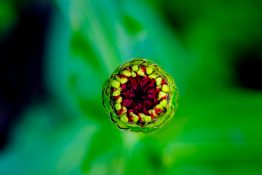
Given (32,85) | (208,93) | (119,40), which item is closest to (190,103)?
(208,93)

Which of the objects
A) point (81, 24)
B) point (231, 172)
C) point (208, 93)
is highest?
point (81, 24)

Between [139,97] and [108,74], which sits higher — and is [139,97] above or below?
below

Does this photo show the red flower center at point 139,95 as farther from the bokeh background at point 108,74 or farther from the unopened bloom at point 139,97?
the bokeh background at point 108,74

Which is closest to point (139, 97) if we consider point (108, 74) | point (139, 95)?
point (139, 95)

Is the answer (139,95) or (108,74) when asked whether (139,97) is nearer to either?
(139,95)

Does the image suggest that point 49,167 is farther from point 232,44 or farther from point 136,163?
point 232,44

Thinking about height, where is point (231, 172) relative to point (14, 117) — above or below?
below
